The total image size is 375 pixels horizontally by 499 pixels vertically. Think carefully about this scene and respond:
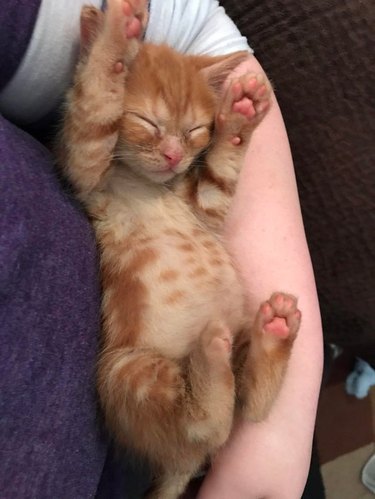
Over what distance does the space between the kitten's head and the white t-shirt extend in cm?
4

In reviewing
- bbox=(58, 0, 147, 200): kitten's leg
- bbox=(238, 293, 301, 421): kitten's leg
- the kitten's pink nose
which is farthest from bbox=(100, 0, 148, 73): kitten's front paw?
bbox=(238, 293, 301, 421): kitten's leg

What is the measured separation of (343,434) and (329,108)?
36.4 inches

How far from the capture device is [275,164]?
35.0 inches

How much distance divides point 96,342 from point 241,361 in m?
0.19

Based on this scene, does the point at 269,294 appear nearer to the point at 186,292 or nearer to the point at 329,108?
the point at 186,292

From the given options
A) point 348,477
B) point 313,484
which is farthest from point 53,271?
point 348,477

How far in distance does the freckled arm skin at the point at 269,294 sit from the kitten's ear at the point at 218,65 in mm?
22

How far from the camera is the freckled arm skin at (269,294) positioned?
2.53 ft

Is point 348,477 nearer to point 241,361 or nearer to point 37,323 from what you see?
point 241,361

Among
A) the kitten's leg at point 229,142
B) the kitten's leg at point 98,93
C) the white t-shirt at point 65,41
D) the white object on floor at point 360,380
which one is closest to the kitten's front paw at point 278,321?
the kitten's leg at point 229,142

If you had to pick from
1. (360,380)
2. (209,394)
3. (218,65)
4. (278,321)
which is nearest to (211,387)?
(209,394)

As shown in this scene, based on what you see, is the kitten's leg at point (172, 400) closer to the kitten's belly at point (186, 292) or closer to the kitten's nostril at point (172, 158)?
the kitten's belly at point (186, 292)

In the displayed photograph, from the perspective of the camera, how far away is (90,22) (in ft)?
2.34

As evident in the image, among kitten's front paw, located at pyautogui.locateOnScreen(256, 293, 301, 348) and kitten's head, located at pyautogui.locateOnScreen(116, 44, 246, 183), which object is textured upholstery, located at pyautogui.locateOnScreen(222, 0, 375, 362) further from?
kitten's front paw, located at pyautogui.locateOnScreen(256, 293, 301, 348)
